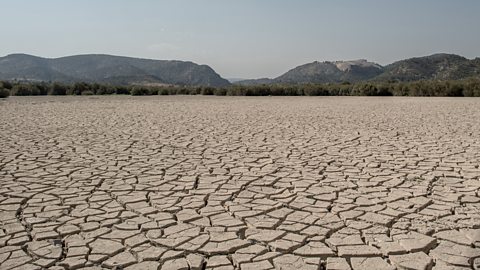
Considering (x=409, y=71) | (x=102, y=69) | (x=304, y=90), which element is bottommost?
(x=304, y=90)

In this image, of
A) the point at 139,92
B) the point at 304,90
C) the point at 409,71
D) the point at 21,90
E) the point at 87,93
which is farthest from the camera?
the point at 409,71

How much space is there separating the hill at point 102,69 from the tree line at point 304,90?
5847cm

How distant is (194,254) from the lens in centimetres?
265

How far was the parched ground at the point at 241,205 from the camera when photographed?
2.63 metres

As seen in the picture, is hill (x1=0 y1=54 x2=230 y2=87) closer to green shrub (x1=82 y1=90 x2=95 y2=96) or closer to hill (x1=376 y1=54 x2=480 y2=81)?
hill (x1=376 y1=54 x2=480 y2=81)

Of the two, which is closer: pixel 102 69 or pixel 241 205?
pixel 241 205

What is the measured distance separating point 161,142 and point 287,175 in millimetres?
3369

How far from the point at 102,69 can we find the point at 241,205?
109 m

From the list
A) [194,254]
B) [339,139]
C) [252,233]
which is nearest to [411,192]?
[252,233]

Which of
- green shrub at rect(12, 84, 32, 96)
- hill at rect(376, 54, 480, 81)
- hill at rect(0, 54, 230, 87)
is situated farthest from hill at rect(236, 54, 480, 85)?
green shrub at rect(12, 84, 32, 96)

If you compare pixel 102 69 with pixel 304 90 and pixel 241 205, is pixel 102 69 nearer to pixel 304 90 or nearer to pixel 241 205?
pixel 304 90

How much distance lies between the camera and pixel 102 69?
10488cm

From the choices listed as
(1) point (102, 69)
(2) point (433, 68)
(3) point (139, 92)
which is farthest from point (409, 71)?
(1) point (102, 69)

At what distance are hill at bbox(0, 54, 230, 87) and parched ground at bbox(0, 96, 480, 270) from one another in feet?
288
